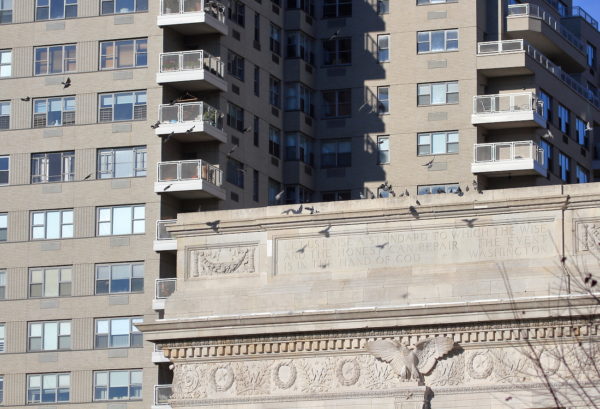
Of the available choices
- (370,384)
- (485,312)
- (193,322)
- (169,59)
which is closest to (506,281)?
(485,312)

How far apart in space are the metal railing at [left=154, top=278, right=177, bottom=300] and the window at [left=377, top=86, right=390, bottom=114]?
15819 mm

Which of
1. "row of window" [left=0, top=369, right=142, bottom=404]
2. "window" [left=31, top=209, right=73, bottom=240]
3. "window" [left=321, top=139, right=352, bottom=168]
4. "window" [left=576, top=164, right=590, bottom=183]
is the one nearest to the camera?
"row of window" [left=0, top=369, right=142, bottom=404]

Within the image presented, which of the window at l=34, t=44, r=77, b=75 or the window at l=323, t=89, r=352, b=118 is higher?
the window at l=34, t=44, r=77, b=75

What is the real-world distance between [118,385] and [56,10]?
656 inches

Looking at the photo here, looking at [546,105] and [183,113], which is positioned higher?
[546,105]

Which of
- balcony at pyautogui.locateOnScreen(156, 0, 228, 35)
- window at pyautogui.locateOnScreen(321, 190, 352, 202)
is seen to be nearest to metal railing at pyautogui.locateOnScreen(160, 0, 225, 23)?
balcony at pyautogui.locateOnScreen(156, 0, 228, 35)

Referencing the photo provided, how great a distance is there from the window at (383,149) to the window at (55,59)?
49.2 ft

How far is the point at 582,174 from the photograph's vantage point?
99.1 m

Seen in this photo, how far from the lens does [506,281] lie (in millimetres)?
54344

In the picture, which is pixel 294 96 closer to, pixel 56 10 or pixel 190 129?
pixel 190 129

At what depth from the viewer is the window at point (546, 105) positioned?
9197cm

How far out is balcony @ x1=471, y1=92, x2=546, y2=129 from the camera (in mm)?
88562

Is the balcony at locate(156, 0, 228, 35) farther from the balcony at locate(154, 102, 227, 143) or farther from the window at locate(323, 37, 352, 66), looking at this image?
the window at locate(323, 37, 352, 66)

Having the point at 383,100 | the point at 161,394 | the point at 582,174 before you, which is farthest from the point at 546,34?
the point at 161,394
